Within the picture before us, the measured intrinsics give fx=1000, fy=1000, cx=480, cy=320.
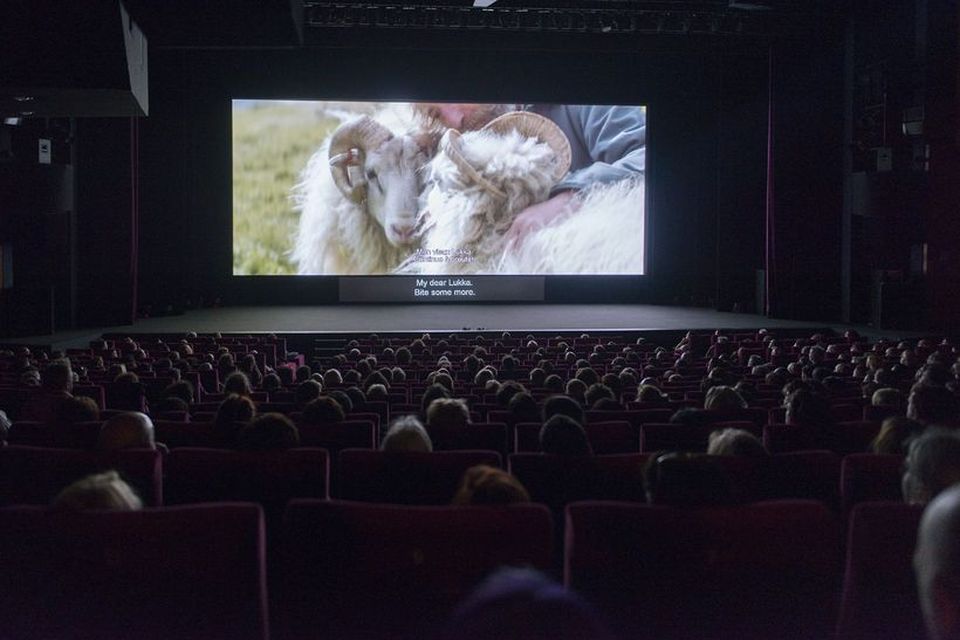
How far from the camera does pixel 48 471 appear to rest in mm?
3398

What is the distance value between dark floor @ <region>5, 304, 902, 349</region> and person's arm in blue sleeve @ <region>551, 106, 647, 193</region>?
261 cm

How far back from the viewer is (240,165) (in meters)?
19.5

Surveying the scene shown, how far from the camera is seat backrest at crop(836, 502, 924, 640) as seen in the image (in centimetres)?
221

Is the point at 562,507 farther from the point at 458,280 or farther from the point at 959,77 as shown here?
the point at 458,280

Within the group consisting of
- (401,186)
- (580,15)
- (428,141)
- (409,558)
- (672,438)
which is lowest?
(672,438)

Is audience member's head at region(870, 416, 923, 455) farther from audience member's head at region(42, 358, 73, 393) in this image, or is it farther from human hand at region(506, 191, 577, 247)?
human hand at region(506, 191, 577, 247)

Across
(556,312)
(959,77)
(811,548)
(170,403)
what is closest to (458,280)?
(556,312)

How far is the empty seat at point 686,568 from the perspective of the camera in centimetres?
220

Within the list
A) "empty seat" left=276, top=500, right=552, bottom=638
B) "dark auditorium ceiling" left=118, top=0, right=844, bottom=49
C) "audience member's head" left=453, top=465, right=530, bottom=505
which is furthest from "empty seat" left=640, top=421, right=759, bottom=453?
"dark auditorium ceiling" left=118, top=0, right=844, bottom=49

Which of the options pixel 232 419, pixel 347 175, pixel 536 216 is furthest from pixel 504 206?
pixel 232 419

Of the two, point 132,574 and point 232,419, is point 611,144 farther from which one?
point 132,574

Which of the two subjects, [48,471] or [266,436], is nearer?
[48,471]

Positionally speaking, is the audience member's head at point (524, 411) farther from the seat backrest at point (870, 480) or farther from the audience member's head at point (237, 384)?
the seat backrest at point (870, 480)

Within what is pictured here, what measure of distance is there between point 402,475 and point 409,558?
1245 millimetres
